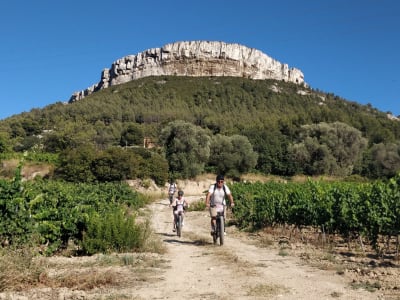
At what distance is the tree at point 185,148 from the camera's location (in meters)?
50.6

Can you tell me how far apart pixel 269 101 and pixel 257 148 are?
113 feet

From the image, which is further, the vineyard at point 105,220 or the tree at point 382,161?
the tree at point 382,161

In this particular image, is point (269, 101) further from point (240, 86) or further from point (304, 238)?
point (304, 238)

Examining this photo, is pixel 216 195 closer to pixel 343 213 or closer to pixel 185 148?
pixel 343 213

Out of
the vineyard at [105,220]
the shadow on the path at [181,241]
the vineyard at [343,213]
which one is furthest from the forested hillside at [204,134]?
the vineyard at [105,220]

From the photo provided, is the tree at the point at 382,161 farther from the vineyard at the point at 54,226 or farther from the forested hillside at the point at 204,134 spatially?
the vineyard at the point at 54,226

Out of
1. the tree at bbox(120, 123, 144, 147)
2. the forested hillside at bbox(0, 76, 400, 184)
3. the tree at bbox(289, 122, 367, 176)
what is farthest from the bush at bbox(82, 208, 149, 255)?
the tree at bbox(120, 123, 144, 147)

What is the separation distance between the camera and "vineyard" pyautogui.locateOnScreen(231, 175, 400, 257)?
1027 centimetres

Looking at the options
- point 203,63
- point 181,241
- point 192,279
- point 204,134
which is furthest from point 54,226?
point 203,63

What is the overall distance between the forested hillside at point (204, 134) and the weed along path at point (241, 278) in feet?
95.9

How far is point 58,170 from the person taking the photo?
127 ft

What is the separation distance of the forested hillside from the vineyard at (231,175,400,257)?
24.1 meters

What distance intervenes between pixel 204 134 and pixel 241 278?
4682cm

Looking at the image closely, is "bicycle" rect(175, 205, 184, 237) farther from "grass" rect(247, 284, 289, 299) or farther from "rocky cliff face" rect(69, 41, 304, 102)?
"rocky cliff face" rect(69, 41, 304, 102)
